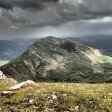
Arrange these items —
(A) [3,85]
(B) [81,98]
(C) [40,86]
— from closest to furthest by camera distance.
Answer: (B) [81,98] < (C) [40,86] < (A) [3,85]

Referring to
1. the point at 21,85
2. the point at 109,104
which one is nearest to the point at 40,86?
the point at 21,85

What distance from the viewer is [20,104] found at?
984 inches

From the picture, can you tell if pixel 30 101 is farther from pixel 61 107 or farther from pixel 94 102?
pixel 94 102

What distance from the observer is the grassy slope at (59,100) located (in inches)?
930

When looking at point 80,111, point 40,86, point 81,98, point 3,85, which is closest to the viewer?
point 80,111

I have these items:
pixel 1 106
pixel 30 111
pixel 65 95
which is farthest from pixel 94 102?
pixel 1 106

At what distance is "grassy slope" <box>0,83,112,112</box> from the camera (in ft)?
77.5

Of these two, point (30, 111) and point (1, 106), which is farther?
point (1, 106)

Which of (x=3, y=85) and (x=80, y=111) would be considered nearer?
(x=80, y=111)

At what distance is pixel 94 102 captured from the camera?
24.2 metres

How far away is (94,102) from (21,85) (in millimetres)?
8781

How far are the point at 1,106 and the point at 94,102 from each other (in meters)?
8.52

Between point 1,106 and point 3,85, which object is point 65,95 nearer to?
point 1,106

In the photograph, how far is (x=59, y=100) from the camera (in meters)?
24.9
